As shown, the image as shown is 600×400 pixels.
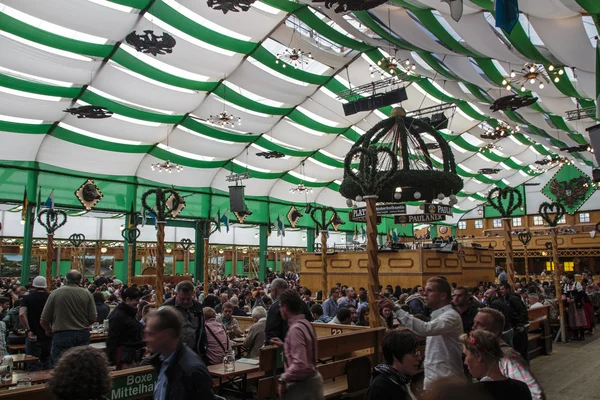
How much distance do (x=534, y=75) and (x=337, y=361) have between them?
9507mm

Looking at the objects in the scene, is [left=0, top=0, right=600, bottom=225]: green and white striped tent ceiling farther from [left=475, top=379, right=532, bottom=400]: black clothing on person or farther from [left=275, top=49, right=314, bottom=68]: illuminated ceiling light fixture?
[left=475, top=379, right=532, bottom=400]: black clothing on person

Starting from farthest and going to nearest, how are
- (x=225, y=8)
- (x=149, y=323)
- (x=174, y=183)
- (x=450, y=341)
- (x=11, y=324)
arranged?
(x=174, y=183) < (x=225, y=8) < (x=11, y=324) < (x=450, y=341) < (x=149, y=323)

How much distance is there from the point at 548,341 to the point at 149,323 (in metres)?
8.46

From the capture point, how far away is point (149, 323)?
2.17 metres

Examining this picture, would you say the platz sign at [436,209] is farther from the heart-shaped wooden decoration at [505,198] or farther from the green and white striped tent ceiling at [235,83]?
the green and white striped tent ceiling at [235,83]

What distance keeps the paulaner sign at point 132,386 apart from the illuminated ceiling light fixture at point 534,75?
1066cm

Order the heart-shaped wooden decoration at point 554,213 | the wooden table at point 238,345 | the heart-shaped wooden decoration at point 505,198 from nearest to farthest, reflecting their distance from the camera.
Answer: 1. the wooden table at point 238,345
2. the heart-shaped wooden decoration at point 505,198
3. the heart-shaped wooden decoration at point 554,213

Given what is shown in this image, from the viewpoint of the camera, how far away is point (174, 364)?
2102 millimetres

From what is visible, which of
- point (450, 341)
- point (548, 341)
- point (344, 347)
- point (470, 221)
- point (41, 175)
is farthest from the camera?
point (470, 221)

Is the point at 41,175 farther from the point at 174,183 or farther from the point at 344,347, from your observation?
the point at 344,347

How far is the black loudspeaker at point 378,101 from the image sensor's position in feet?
45.1

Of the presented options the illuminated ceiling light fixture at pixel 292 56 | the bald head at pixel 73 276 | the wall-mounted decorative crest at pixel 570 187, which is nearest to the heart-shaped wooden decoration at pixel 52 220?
the bald head at pixel 73 276

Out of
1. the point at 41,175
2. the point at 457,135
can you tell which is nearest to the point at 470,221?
the point at 457,135

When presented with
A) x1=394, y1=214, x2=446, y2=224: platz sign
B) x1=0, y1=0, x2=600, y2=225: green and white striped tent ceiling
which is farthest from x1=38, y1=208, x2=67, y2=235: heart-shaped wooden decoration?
x1=394, y1=214, x2=446, y2=224: platz sign
